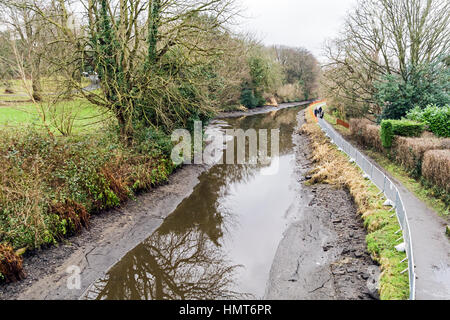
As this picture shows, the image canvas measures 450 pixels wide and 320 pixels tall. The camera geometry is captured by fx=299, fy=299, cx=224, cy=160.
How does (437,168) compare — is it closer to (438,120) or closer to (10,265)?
(438,120)

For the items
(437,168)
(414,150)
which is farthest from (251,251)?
(414,150)

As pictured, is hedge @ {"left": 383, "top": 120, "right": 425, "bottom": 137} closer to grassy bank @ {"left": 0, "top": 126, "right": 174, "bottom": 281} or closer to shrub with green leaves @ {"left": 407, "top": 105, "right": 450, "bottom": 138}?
shrub with green leaves @ {"left": 407, "top": 105, "right": 450, "bottom": 138}

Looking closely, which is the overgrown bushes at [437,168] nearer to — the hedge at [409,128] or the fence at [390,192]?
the fence at [390,192]

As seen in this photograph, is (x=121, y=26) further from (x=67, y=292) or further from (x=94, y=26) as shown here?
(x=67, y=292)

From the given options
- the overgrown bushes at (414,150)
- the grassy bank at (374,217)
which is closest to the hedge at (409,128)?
the overgrown bushes at (414,150)

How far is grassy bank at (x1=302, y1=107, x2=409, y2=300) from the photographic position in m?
6.61

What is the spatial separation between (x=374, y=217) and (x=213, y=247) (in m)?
5.36

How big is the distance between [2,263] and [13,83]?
9.31 metres

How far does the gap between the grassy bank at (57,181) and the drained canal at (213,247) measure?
2.13 meters

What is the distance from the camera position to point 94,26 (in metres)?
13.2

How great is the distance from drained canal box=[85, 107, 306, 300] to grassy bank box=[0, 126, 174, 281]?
84.0 inches

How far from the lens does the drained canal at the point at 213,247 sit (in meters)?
7.93
